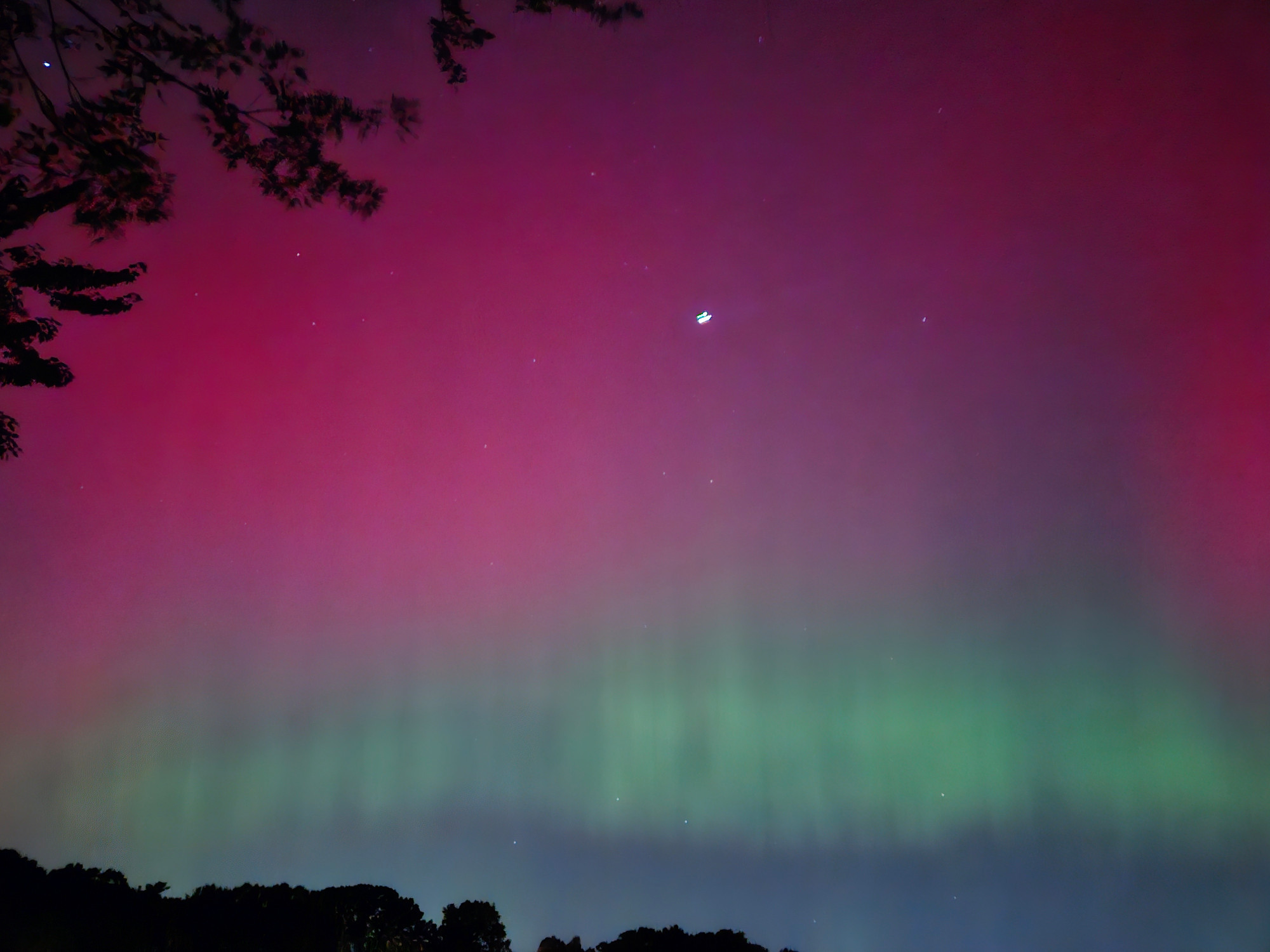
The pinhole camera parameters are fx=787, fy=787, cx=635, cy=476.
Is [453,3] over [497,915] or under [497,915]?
over

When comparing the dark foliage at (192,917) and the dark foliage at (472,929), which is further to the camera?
the dark foliage at (472,929)

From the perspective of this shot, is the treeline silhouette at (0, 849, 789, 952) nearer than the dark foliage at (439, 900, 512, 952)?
Yes

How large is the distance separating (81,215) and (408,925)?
9.71 meters

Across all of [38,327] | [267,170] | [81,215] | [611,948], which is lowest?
[611,948]

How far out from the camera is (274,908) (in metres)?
10.1

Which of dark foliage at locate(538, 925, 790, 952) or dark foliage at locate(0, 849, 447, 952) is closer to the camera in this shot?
dark foliage at locate(0, 849, 447, 952)

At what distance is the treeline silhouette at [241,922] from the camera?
848 cm

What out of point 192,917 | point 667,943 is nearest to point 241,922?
point 192,917

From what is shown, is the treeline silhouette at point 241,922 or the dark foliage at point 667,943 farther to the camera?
the dark foliage at point 667,943

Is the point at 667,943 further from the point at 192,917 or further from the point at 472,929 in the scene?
the point at 192,917

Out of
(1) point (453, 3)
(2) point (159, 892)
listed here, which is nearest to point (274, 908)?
(2) point (159, 892)

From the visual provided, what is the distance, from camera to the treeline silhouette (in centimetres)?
848

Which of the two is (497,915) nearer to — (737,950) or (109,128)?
(737,950)

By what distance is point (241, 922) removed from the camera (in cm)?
994
